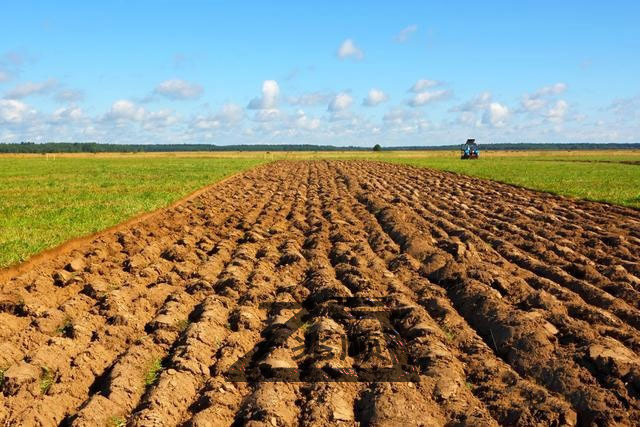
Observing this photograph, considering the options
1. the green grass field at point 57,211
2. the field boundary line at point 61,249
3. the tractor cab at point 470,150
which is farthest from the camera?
the tractor cab at point 470,150

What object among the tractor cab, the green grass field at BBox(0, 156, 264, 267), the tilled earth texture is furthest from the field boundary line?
the tractor cab

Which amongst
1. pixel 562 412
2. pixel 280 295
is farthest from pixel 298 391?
pixel 280 295

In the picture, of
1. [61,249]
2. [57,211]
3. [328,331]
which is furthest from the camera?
[57,211]

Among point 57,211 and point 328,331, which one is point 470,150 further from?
point 328,331

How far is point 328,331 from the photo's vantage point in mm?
6082

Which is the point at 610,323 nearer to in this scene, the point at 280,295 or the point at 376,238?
the point at 280,295

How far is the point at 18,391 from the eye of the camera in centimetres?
465

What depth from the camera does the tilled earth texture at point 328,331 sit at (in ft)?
14.7

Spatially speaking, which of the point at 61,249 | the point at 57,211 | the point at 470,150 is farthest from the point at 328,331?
the point at 470,150

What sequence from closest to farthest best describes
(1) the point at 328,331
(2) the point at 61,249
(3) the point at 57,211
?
(1) the point at 328,331 < (2) the point at 61,249 < (3) the point at 57,211

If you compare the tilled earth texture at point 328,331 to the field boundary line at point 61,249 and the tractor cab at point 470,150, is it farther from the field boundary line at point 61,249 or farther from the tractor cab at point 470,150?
the tractor cab at point 470,150

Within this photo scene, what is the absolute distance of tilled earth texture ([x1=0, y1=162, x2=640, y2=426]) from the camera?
4.47 metres

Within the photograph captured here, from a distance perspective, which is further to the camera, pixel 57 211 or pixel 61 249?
pixel 57 211

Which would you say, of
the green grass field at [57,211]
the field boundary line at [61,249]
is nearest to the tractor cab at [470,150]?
the green grass field at [57,211]
